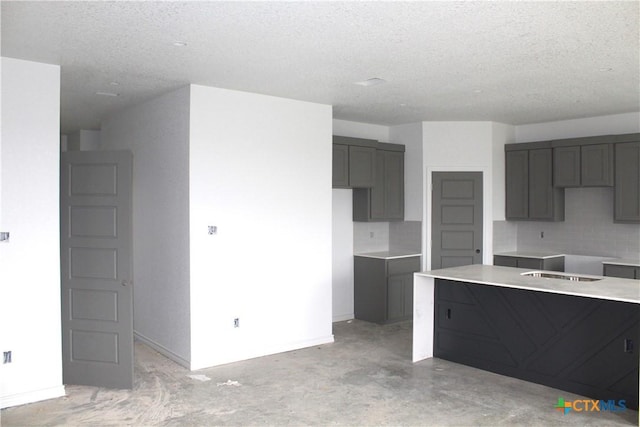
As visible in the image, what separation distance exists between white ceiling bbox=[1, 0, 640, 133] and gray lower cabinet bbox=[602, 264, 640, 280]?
75.9 inches

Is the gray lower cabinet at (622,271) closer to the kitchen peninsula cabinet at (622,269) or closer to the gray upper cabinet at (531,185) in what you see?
the kitchen peninsula cabinet at (622,269)

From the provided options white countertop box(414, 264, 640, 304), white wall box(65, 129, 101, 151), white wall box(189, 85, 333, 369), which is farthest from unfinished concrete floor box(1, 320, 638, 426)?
white wall box(65, 129, 101, 151)

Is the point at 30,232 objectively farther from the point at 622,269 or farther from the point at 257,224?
the point at 622,269

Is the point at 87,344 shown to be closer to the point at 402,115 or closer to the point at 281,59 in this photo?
the point at 281,59

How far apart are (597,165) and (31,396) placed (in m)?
6.69

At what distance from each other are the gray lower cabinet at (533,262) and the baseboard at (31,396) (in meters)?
5.66

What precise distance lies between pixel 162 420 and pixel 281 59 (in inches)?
116

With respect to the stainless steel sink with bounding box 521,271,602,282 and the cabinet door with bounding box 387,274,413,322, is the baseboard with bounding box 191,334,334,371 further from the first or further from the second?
the stainless steel sink with bounding box 521,271,602,282

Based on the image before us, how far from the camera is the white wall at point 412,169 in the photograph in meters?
7.58

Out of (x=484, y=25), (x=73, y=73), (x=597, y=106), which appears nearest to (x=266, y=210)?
(x=73, y=73)

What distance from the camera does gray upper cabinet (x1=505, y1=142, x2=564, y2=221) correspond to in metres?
7.30

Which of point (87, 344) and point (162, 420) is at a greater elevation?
point (87, 344)

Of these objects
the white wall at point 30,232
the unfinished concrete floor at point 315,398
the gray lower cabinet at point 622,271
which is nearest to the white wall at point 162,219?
the unfinished concrete floor at point 315,398

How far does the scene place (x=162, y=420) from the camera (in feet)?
13.2
